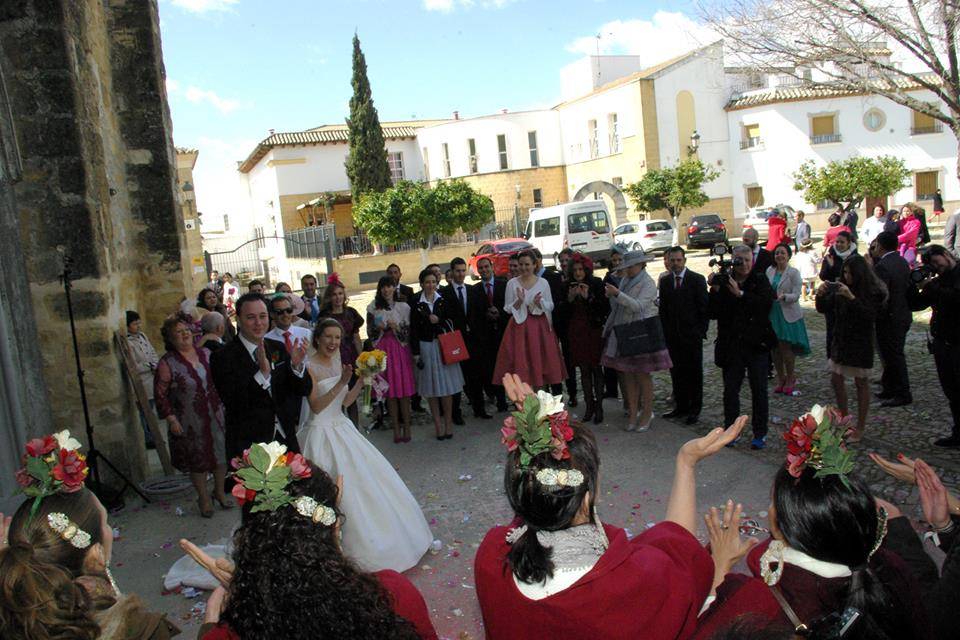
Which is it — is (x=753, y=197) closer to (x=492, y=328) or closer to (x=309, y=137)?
(x=309, y=137)

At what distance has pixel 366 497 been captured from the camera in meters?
4.64

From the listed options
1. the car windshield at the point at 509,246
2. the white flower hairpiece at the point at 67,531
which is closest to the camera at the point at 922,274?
the white flower hairpiece at the point at 67,531

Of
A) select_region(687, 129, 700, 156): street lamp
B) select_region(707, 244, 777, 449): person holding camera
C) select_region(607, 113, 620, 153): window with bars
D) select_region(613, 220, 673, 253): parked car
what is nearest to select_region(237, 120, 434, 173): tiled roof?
select_region(607, 113, 620, 153): window with bars

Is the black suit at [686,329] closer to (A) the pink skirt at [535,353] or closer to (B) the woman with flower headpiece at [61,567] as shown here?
(A) the pink skirt at [535,353]

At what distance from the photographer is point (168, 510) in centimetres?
607

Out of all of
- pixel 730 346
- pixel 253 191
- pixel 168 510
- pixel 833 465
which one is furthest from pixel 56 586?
pixel 253 191

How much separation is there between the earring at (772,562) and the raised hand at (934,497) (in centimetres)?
81

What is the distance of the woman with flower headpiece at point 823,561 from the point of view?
180 cm

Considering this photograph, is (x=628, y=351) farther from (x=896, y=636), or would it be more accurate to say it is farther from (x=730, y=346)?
(x=896, y=636)

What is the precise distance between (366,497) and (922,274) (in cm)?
470

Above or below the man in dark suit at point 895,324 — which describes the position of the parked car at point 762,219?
above

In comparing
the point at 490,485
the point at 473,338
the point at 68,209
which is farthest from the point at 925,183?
the point at 68,209

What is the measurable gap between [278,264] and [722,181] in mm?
22533

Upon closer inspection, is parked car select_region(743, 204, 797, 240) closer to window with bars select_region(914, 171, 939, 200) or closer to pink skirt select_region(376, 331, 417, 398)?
window with bars select_region(914, 171, 939, 200)
